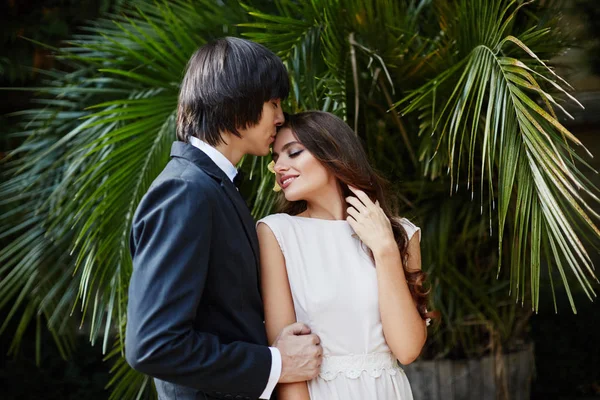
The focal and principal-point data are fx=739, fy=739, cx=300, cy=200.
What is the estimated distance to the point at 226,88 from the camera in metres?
1.61

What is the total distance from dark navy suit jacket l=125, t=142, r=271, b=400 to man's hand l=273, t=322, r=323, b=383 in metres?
0.06

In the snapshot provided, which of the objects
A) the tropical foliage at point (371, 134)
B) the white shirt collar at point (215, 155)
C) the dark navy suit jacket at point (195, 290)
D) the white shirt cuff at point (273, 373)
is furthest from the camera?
the tropical foliage at point (371, 134)

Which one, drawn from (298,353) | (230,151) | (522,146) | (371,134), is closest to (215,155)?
(230,151)

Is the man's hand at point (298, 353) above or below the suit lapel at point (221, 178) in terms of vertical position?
below

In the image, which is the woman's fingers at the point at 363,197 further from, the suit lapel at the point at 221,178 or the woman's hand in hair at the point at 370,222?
the suit lapel at the point at 221,178

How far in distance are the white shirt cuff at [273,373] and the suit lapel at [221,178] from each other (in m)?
0.20

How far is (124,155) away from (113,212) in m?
0.22

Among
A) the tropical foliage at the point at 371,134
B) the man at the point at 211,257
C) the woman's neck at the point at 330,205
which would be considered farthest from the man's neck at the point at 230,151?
the tropical foliage at the point at 371,134

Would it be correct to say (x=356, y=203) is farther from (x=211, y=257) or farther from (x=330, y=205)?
A: (x=211, y=257)

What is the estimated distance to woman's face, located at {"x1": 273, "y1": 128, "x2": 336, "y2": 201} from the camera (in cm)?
185

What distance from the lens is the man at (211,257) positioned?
137cm

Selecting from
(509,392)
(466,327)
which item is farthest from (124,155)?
(509,392)

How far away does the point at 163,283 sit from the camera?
1366 mm

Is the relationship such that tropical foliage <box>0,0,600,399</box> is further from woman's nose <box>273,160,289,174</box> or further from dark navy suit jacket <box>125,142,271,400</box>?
dark navy suit jacket <box>125,142,271,400</box>
